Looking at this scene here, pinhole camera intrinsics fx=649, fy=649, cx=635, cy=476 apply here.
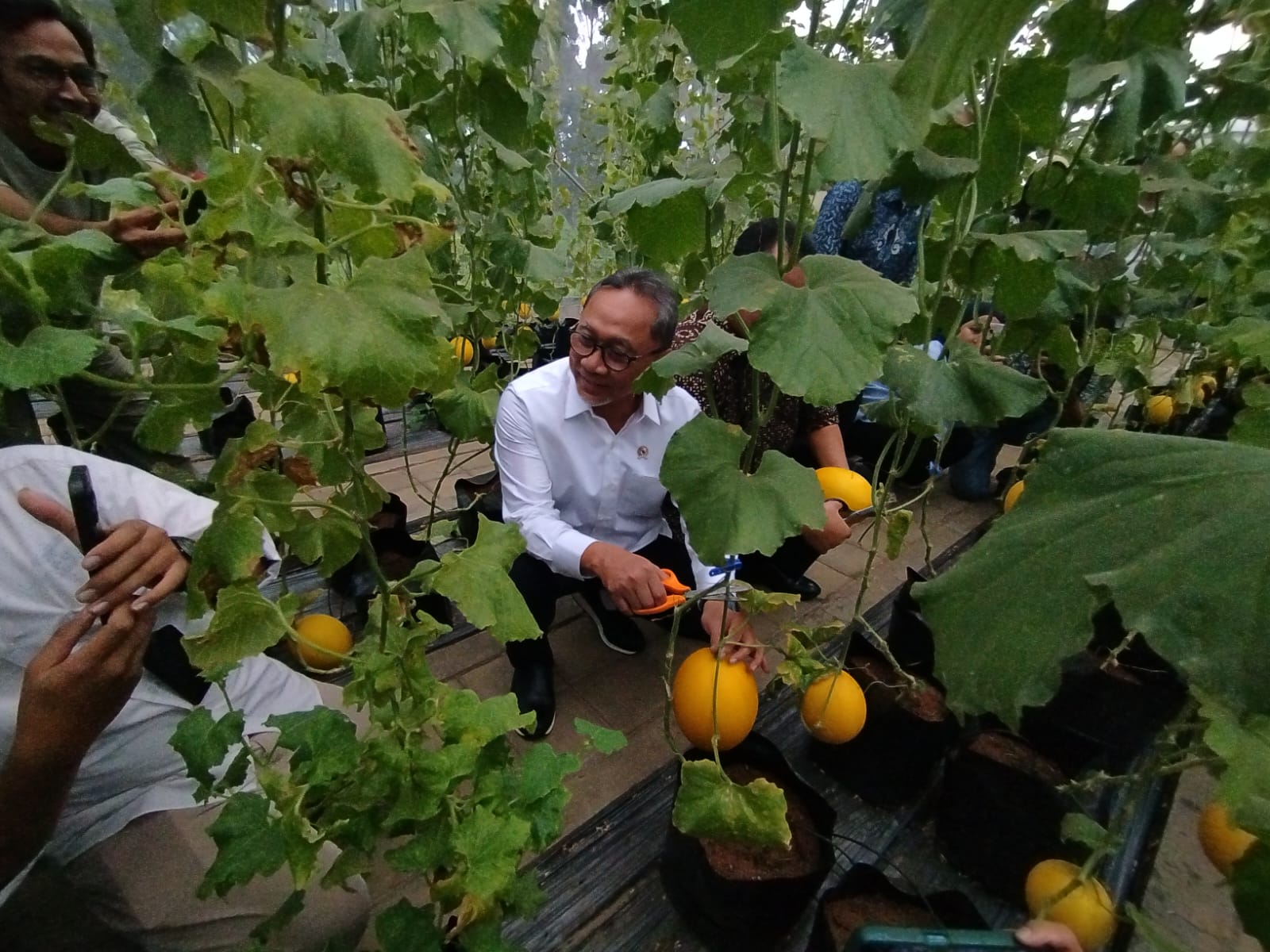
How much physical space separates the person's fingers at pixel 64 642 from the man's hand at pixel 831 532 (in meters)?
1.08

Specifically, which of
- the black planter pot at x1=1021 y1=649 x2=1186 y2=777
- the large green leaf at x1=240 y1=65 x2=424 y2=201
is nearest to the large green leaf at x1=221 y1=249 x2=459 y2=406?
the large green leaf at x1=240 y1=65 x2=424 y2=201

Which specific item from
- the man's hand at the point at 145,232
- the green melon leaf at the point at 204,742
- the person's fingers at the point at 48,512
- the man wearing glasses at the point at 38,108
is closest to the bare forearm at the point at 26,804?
the green melon leaf at the point at 204,742

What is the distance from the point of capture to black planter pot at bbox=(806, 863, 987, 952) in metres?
0.88

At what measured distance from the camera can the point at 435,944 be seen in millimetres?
610

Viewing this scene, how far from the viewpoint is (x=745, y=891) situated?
92 cm

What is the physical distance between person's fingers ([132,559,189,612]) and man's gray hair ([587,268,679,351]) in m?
0.87

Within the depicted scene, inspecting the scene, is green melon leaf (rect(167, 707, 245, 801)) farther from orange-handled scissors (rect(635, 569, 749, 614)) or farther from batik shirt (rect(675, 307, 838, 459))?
batik shirt (rect(675, 307, 838, 459))

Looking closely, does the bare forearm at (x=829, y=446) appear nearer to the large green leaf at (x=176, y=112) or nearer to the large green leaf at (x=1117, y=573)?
the large green leaf at (x=1117, y=573)

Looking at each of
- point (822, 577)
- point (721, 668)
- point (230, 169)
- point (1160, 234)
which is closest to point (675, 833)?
point (721, 668)

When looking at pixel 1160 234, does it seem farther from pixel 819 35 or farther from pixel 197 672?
pixel 197 672

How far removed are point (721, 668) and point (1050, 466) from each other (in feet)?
A: 2.22

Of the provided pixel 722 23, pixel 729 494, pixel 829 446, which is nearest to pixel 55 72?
pixel 722 23

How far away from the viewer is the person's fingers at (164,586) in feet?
2.05

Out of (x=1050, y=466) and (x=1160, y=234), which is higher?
(x=1160, y=234)
